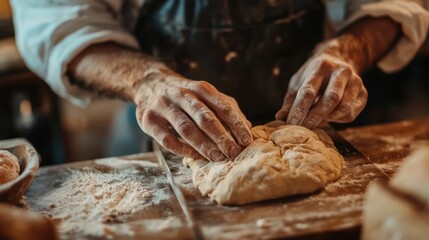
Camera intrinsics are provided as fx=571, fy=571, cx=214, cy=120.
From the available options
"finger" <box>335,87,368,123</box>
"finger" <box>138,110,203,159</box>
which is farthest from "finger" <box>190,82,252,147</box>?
"finger" <box>335,87,368,123</box>

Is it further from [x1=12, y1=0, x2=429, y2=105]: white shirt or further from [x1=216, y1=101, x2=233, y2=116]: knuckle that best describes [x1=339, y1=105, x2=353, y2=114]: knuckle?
[x1=12, y1=0, x2=429, y2=105]: white shirt

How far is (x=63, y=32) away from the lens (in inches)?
85.3

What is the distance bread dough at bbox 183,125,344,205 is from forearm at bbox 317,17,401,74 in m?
0.57

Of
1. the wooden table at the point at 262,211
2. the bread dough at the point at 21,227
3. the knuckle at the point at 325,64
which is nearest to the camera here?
the bread dough at the point at 21,227

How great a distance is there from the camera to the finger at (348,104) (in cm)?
173

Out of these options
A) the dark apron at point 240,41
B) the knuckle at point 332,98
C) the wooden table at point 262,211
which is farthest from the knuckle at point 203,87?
the dark apron at point 240,41

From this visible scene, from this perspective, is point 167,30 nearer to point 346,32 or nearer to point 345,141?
point 346,32

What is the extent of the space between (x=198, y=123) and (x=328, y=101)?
1.34ft

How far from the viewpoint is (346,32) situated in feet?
7.36

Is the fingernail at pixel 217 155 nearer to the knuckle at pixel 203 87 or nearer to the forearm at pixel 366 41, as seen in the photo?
the knuckle at pixel 203 87

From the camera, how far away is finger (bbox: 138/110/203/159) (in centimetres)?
164

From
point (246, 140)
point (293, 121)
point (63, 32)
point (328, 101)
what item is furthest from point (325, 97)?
point (63, 32)

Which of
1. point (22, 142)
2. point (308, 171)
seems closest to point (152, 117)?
point (22, 142)

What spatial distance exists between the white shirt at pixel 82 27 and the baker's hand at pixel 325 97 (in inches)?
21.8
